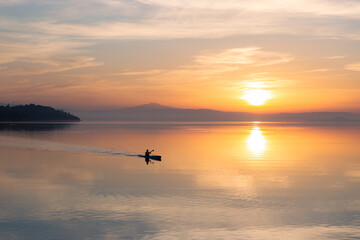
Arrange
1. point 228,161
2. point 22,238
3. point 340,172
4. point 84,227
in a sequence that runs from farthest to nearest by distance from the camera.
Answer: point 228,161 → point 340,172 → point 84,227 → point 22,238

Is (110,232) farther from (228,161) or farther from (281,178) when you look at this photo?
(228,161)

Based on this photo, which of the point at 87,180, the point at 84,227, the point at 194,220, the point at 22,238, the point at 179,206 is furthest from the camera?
the point at 87,180

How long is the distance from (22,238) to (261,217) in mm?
16823

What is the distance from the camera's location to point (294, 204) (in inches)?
1356

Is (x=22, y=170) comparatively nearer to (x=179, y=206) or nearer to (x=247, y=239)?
(x=179, y=206)

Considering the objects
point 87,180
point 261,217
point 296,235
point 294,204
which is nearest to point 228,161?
point 87,180

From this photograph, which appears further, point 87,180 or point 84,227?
point 87,180

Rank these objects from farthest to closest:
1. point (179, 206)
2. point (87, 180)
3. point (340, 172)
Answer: point (340, 172), point (87, 180), point (179, 206)

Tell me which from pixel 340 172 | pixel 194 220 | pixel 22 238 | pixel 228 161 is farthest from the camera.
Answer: pixel 228 161

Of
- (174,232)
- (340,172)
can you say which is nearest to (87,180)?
(174,232)

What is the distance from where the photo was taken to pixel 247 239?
25.1 m

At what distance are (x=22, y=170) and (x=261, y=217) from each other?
119 ft

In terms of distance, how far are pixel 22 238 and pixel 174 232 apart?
31.5 ft

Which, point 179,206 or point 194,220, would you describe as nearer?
point 194,220
